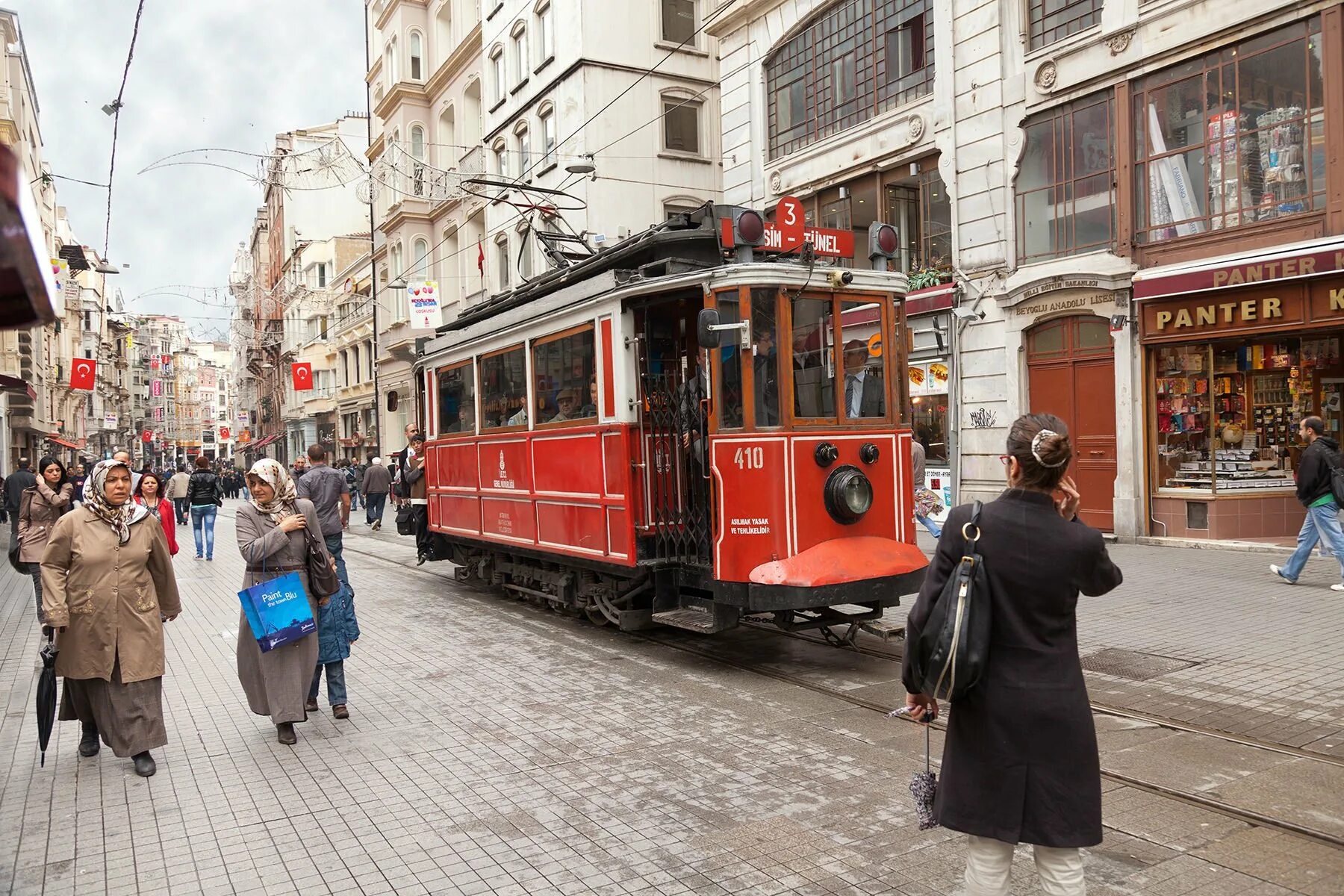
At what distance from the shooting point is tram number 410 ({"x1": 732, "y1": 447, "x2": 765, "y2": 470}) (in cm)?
739

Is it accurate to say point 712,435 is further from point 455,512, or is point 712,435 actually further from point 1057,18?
point 1057,18

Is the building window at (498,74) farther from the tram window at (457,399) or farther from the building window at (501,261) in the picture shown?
the tram window at (457,399)

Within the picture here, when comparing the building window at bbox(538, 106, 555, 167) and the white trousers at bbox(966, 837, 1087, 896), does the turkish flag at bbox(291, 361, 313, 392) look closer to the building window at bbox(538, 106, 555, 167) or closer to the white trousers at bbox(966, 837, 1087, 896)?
the building window at bbox(538, 106, 555, 167)

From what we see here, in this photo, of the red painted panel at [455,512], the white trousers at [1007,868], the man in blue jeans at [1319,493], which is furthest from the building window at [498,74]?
the white trousers at [1007,868]

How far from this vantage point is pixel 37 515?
30.6ft

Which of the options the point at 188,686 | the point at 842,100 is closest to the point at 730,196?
the point at 842,100

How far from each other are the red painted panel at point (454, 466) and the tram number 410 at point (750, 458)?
4.95 m

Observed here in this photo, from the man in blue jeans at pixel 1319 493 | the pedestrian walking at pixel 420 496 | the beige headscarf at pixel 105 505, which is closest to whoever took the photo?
the beige headscarf at pixel 105 505

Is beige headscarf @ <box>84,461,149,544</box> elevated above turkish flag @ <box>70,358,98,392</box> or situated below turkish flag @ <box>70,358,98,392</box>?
below

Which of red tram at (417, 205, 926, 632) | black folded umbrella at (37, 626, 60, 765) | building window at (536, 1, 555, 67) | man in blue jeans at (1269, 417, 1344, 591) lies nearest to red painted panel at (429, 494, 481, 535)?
red tram at (417, 205, 926, 632)

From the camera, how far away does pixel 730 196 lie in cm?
2153

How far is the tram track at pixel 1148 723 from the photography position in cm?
442

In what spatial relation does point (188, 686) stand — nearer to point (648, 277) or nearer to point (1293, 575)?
point (648, 277)

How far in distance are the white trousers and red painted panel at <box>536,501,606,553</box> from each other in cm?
578
